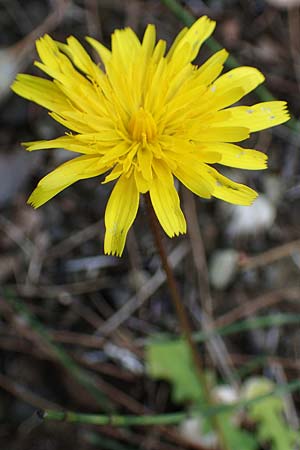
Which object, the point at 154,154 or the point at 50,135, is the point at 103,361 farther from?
the point at 154,154

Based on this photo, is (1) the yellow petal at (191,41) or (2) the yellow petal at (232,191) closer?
(2) the yellow petal at (232,191)

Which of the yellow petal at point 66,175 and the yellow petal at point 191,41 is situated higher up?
the yellow petal at point 191,41

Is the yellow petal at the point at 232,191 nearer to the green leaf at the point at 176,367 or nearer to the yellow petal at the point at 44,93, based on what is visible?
the yellow petal at the point at 44,93

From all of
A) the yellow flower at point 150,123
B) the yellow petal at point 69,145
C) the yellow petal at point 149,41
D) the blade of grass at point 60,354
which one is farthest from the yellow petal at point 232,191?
the blade of grass at point 60,354

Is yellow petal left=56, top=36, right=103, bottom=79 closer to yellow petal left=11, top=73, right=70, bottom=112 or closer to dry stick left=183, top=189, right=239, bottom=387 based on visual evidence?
yellow petal left=11, top=73, right=70, bottom=112

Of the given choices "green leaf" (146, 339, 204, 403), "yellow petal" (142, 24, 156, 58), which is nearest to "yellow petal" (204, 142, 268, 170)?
"yellow petal" (142, 24, 156, 58)

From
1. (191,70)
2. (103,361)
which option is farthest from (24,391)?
(191,70)

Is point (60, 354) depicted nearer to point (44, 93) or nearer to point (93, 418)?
point (93, 418)
